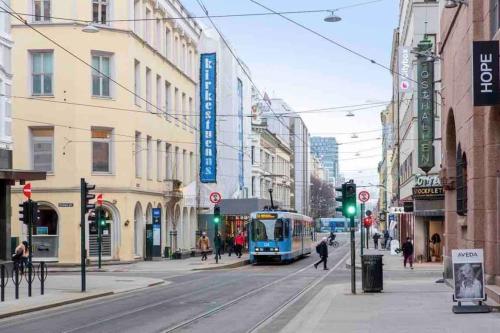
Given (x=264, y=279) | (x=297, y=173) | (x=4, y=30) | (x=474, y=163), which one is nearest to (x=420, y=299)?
(x=474, y=163)

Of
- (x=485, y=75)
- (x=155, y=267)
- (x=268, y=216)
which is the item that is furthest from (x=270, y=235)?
(x=485, y=75)

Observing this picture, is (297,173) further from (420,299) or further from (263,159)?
(420,299)

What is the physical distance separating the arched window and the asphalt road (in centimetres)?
526

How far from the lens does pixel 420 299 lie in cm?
2212

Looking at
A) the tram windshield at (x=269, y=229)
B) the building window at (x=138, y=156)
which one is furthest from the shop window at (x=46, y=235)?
the tram windshield at (x=269, y=229)

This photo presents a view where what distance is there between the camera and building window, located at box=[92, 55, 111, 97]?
150 feet

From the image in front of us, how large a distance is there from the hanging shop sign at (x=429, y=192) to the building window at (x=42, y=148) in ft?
63.2

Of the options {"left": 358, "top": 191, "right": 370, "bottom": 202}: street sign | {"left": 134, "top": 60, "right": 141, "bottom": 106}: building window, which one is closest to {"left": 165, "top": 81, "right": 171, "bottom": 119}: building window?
{"left": 134, "top": 60, "right": 141, "bottom": 106}: building window

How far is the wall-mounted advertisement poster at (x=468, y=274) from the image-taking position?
59.0 ft

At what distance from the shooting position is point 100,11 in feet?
150

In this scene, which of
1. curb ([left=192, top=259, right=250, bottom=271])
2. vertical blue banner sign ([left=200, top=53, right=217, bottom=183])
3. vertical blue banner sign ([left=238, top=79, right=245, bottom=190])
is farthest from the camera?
vertical blue banner sign ([left=238, top=79, right=245, bottom=190])

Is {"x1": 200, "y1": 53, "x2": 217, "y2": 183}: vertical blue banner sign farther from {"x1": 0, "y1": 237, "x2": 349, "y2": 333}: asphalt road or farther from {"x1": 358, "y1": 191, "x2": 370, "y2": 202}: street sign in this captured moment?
{"x1": 0, "y1": 237, "x2": 349, "y2": 333}: asphalt road

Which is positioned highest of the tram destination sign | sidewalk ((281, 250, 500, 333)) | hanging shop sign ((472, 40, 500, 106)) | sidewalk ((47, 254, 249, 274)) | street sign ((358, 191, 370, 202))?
hanging shop sign ((472, 40, 500, 106))

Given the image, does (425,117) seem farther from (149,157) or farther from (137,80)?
(149,157)
